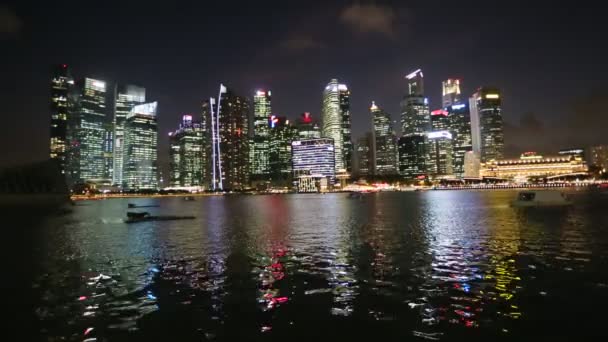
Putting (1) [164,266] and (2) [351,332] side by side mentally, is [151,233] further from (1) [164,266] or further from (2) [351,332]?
(2) [351,332]

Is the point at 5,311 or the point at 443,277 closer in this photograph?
the point at 5,311

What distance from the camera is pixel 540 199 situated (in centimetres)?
8038

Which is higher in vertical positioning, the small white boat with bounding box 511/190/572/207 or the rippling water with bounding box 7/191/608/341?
the small white boat with bounding box 511/190/572/207

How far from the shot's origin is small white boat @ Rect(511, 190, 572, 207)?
3061 inches

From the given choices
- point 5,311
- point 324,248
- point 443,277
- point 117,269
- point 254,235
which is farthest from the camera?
point 254,235

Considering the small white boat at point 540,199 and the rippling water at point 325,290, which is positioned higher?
the small white boat at point 540,199

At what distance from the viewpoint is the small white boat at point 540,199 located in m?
77.8

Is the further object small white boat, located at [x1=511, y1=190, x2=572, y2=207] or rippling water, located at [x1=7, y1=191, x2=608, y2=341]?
small white boat, located at [x1=511, y1=190, x2=572, y2=207]

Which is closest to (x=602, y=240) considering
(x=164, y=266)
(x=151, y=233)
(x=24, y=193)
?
(x=164, y=266)

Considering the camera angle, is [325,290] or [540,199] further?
[540,199]

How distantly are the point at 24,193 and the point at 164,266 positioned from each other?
13312 centimetres

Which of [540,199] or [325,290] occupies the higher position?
[540,199]

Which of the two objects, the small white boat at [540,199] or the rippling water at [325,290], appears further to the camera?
the small white boat at [540,199]

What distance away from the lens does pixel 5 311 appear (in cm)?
1587
